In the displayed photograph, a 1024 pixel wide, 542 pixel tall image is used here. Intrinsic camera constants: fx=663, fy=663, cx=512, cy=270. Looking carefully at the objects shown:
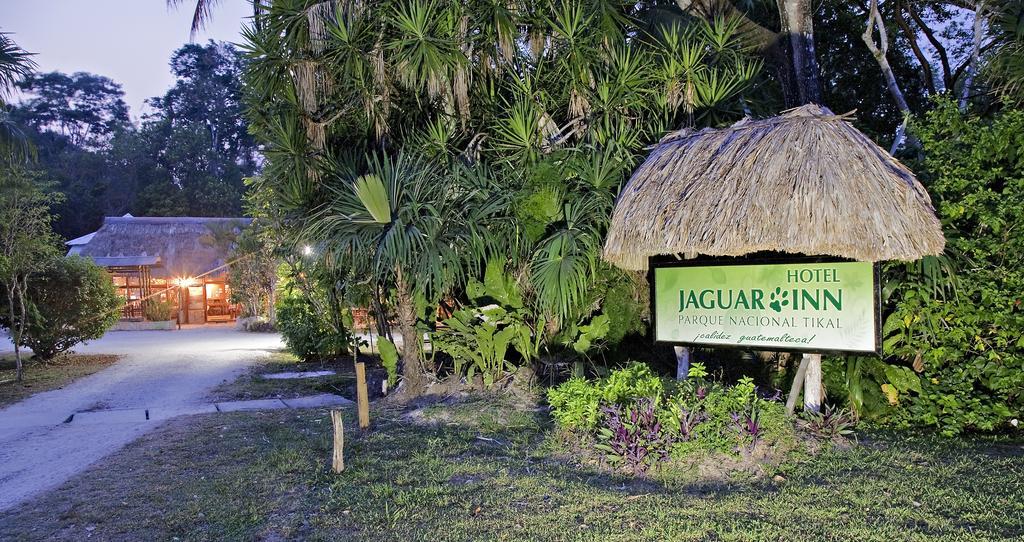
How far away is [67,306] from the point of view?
521 inches

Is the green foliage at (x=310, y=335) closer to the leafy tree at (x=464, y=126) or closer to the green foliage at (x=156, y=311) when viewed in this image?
the leafy tree at (x=464, y=126)

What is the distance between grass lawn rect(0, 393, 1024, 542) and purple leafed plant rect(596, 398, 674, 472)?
146 mm

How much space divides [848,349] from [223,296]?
1003 inches

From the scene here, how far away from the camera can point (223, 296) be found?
2647 centimetres

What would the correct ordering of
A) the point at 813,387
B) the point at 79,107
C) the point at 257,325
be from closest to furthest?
1. the point at 813,387
2. the point at 257,325
3. the point at 79,107

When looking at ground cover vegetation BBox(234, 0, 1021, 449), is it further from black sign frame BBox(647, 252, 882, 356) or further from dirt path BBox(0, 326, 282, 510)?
dirt path BBox(0, 326, 282, 510)

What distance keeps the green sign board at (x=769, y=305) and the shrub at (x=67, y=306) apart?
12125 mm

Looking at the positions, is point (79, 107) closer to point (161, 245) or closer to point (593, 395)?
point (161, 245)

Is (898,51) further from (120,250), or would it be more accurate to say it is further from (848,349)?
(120,250)

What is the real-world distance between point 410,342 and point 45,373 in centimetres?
869

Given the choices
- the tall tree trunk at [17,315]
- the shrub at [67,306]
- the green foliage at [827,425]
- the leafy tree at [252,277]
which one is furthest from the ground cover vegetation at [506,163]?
the leafy tree at [252,277]

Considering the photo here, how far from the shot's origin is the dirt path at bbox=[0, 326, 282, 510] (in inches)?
234

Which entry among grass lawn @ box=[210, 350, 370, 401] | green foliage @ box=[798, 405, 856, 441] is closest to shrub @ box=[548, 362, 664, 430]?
green foliage @ box=[798, 405, 856, 441]

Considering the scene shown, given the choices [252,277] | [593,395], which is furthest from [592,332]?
[252,277]
